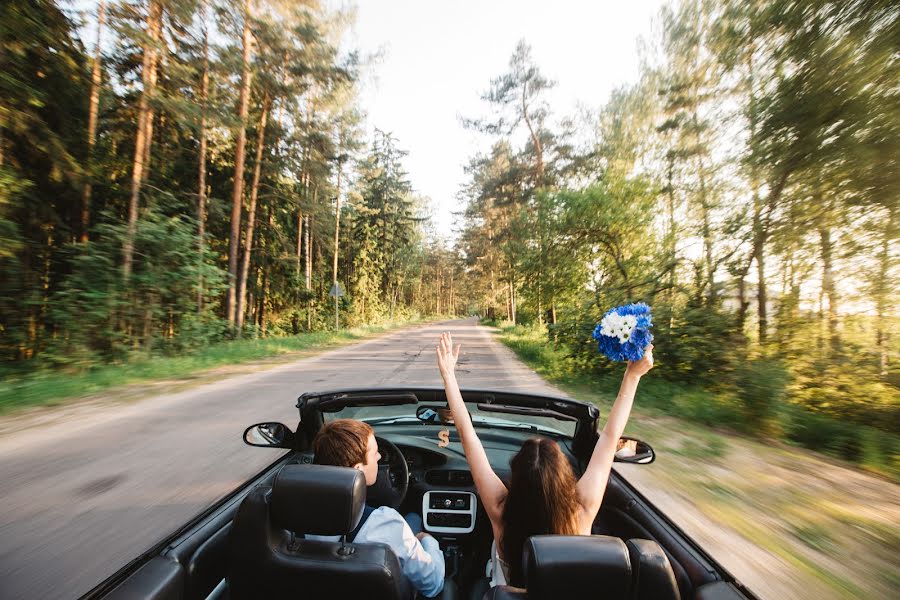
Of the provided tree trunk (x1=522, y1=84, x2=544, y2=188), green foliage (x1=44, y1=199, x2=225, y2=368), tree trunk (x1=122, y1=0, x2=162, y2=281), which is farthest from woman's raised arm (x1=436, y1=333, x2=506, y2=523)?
tree trunk (x1=522, y1=84, x2=544, y2=188)

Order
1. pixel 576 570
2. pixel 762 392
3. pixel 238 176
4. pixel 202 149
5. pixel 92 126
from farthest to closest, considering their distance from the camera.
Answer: pixel 238 176 < pixel 202 149 < pixel 92 126 < pixel 762 392 < pixel 576 570

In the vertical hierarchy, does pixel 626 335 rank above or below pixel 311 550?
above

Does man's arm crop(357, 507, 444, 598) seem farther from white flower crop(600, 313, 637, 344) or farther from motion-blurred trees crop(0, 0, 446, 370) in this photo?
motion-blurred trees crop(0, 0, 446, 370)

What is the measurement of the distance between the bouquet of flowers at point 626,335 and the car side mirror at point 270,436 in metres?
1.87

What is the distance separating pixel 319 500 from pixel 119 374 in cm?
1080

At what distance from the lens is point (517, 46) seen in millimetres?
21938

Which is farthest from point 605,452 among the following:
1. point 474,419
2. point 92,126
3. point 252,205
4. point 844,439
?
point 252,205

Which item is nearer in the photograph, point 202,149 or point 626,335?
point 626,335

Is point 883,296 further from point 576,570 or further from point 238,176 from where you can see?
point 238,176

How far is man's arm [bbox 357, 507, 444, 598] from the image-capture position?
1.75 metres

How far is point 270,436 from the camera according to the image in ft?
8.79

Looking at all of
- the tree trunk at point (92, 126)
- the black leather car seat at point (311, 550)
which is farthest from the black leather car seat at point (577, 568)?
the tree trunk at point (92, 126)

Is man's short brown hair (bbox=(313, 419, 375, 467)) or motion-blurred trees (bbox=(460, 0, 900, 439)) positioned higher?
motion-blurred trees (bbox=(460, 0, 900, 439))

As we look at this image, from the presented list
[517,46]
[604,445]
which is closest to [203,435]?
[604,445]
